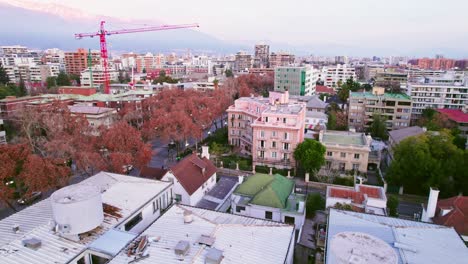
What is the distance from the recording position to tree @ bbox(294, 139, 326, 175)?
36.2 metres

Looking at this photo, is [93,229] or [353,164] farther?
[353,164]

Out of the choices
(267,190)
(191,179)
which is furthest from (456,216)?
(191,179)

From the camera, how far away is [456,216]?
23031mm

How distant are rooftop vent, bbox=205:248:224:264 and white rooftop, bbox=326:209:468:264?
217 inches

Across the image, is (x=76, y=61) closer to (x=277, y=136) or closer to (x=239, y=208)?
(x=277, y=136)

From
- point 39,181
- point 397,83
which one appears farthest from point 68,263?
point 397,83

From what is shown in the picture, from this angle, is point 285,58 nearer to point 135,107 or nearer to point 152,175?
point 135,107

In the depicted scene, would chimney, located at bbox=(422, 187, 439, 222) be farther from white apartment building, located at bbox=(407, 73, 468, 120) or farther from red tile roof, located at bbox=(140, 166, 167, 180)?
white apartment building, located at bbox=(407, 73, 468, 120)

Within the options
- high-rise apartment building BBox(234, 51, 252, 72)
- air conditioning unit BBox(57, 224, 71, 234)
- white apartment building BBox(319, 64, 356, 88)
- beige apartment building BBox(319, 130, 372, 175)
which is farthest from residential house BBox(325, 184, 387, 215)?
high-rise apartment building BBox(234, 51, 252, 72)

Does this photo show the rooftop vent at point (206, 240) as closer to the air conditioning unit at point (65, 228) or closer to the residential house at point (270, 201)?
the air conditioning unit at point (65, 228)

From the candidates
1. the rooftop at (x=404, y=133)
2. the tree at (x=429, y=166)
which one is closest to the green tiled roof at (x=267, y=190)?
the tree at (x=429, y=166)

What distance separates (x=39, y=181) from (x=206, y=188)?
15.5 meters

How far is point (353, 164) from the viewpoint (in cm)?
3928

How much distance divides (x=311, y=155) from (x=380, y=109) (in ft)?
106
